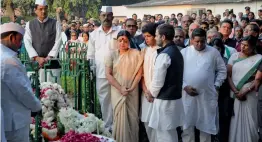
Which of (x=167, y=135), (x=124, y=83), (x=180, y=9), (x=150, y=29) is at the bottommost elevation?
(x=167, y=135)

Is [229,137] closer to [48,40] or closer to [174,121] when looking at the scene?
[174,121]

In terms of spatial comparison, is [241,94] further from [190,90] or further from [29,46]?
[29,46]

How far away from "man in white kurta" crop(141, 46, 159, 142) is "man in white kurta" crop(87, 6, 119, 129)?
27.5 inches

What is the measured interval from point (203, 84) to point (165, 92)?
0.97 m

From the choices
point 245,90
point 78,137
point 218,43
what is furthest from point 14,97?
point 218,43

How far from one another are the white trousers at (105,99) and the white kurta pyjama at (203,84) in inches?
54.0

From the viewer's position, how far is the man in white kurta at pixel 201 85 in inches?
283

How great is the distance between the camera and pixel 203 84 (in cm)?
720

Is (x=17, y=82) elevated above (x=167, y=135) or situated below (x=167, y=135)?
above

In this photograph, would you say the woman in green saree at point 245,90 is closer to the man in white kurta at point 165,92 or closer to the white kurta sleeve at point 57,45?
the man in white kurta at point 165,92

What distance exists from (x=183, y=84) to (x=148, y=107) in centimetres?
64

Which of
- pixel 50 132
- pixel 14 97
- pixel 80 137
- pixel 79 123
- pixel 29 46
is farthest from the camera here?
→ pixel 29 46

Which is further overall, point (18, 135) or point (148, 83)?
point (148, 83)

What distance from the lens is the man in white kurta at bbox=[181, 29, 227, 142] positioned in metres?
7.20
